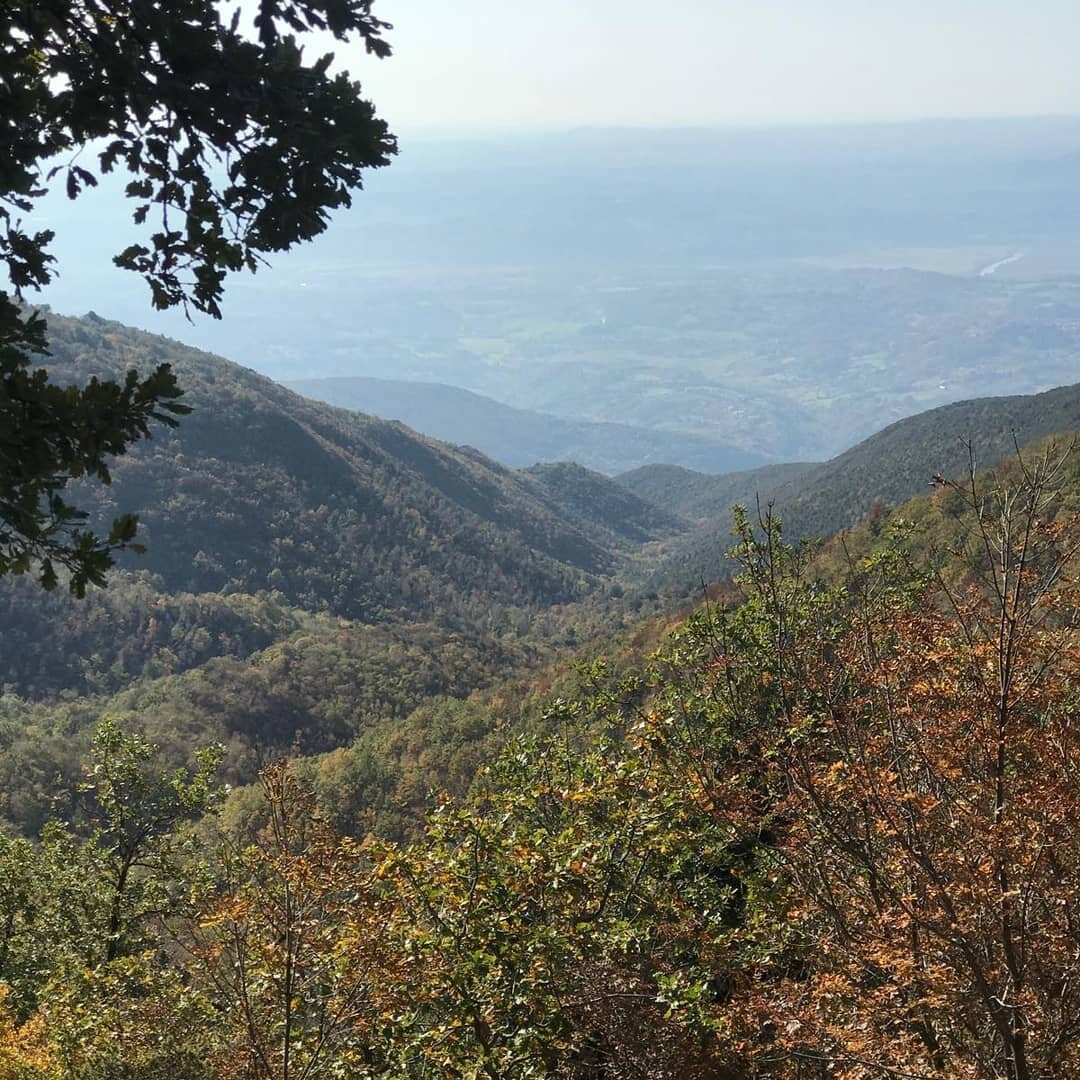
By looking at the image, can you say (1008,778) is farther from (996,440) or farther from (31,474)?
(996,440)

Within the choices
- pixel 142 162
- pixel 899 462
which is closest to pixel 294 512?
pixel 899 462

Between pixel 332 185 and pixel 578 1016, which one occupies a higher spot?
pixel 332 185

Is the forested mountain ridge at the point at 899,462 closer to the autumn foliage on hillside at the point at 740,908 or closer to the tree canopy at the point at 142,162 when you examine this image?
the autumn foliage on hillside at the point at 740,908

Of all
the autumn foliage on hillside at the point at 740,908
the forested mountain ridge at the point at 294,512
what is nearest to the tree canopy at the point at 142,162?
the autumn foliage on hillside at the point at 740,908

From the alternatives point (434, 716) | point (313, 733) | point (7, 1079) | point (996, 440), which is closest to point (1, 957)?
point (7, 1079)

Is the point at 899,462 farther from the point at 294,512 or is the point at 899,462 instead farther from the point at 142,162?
the point at 142,162

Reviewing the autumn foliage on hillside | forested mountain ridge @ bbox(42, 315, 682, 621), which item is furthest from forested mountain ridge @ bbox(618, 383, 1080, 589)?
the autumn foliage on hillside

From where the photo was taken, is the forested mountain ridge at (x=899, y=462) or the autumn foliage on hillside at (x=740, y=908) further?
the forested mountain ridge at (x=899, y=462)

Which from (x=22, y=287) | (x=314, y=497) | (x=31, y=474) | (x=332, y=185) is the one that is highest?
(x=332, y=185)
